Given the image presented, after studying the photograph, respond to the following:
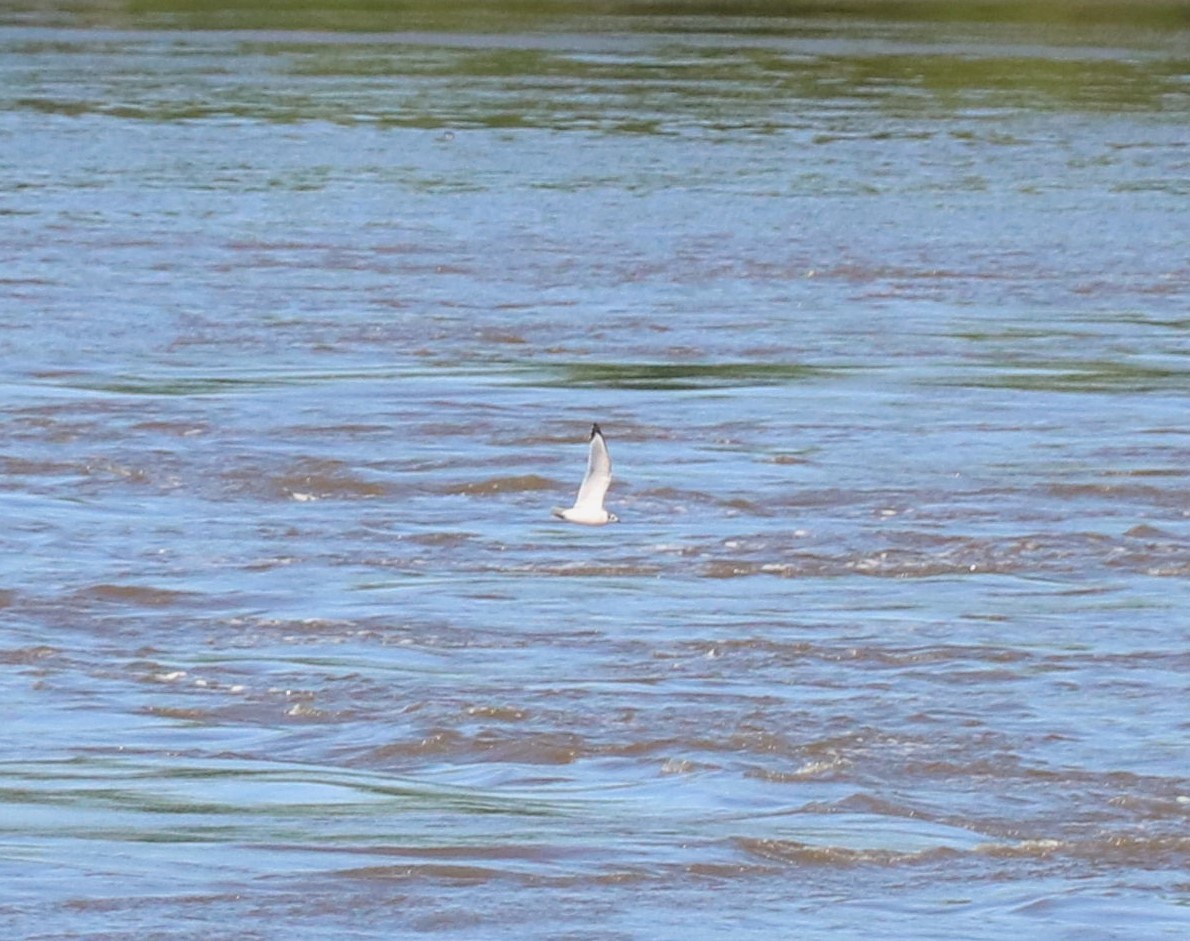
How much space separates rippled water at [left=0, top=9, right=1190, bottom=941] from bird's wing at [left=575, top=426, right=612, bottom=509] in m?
0.28

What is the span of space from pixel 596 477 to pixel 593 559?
644 mm

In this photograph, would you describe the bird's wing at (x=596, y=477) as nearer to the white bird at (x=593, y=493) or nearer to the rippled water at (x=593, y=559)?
the white bird at (x=593, y=493)

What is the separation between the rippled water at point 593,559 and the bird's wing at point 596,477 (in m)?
0.28

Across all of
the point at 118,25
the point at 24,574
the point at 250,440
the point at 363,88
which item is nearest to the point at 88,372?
the point at 250,440

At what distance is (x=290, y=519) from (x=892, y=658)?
9.01ft

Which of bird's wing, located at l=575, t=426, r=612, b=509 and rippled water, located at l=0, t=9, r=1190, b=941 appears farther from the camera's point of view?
bird's wing, located at l=575, t=426, r=612, b=509

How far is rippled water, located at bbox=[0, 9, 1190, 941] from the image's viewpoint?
269 inches

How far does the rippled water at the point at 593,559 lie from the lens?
6.84m

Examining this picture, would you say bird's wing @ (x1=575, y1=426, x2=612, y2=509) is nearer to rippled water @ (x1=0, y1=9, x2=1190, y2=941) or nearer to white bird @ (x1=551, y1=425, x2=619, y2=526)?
white bird @ (x1=551, y1=425, x2=619, y2=526)

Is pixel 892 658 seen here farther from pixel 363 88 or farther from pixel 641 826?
pixel 363 88

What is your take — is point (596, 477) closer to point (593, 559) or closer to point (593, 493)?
point (593, 493)

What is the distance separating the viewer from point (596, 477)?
9.48 metres

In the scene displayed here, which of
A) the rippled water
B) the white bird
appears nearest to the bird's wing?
the white bird

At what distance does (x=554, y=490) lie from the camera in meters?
11.3
